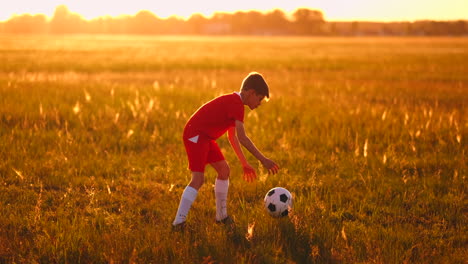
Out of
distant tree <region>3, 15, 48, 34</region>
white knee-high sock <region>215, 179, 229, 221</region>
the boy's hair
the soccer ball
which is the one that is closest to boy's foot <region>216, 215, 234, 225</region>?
white knee-high sock <region>215, 179, 229, 221</region>

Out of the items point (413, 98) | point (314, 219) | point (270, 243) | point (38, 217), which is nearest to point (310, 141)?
point (314, 219)

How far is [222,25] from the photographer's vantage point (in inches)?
5792

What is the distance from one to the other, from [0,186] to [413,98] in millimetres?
10870

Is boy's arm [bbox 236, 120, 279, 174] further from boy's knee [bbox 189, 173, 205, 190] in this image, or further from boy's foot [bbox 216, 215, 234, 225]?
boy's foot [bbox 216, 215, 234, 225]

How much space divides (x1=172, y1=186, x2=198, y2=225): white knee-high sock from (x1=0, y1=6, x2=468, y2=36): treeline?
129m

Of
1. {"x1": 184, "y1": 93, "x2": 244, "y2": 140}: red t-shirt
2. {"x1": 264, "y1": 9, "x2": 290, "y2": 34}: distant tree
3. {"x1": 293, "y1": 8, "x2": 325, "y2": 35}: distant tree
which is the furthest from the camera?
{"x1": 264, "y1": 9, "x2": 290, "y2": 34}: distant tree

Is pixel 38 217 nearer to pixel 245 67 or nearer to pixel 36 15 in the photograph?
pixel 245 67

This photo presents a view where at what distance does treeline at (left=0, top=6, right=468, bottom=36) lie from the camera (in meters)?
126

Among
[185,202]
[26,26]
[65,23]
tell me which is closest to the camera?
[185,202]

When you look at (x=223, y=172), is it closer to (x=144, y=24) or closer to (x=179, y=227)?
(x=179, y=227)

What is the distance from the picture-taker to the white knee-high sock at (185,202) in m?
4.26

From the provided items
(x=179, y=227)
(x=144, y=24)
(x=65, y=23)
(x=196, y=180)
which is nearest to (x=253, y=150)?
(x=196, y=180)

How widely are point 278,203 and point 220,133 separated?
980 millimetres

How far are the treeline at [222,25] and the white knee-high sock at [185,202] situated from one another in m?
129
